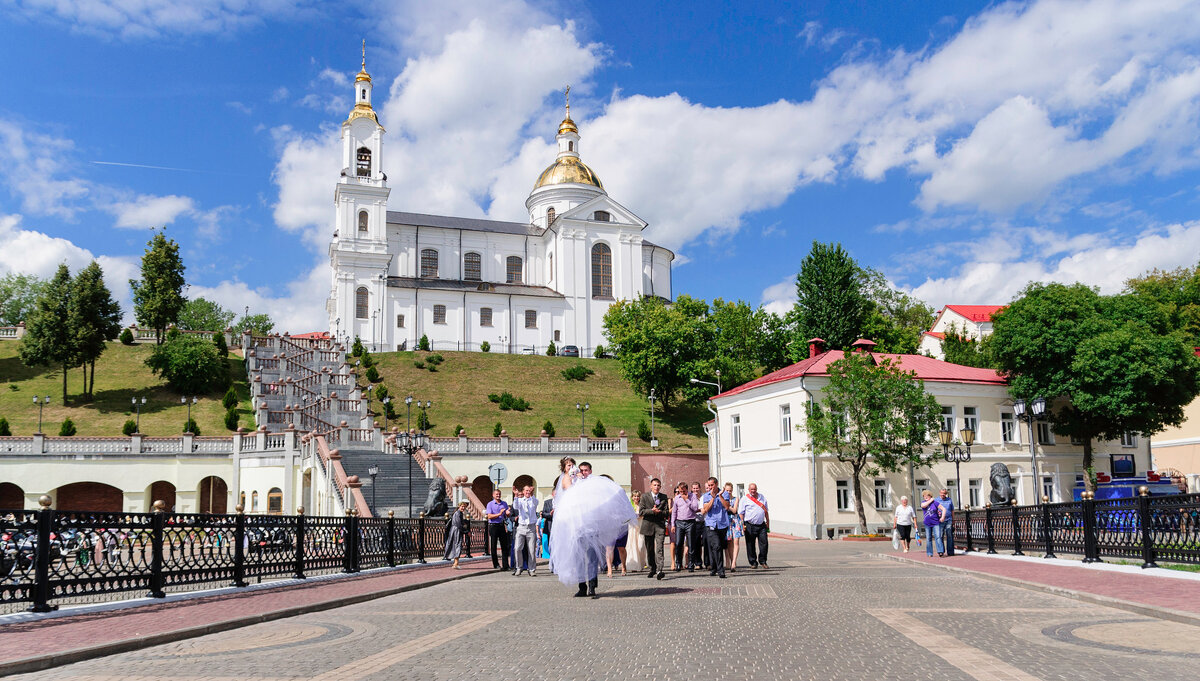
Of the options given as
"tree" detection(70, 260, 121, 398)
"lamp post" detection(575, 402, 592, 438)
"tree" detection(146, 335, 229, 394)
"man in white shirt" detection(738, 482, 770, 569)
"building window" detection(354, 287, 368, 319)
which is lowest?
"man in white shirt" detection(738, 482, 770, 569)

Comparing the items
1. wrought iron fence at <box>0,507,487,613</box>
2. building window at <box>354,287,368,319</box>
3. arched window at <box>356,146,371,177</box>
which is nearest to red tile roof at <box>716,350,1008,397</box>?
wrought iron fence at <box>0,507,487,613</box>

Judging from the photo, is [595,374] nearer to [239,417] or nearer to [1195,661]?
[239,417]

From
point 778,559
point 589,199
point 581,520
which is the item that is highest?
point 589,199

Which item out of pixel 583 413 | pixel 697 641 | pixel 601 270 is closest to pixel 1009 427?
pixel 583 413

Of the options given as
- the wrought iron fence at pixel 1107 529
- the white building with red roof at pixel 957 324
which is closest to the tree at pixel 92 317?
the wrought iron fence at pixel 1107 529

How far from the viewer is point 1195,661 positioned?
22.2 ft

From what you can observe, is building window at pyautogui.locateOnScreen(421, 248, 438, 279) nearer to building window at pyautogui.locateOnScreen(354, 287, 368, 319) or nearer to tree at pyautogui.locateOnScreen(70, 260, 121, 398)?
building window at pyautogui.locateOnScreen(354, 287, 368, 319)

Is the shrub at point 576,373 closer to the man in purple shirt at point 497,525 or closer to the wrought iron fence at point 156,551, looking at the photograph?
the man in purple shirt at point 497,525

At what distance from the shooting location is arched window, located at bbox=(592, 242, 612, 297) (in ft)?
283

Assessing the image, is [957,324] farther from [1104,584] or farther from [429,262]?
[1104,584]

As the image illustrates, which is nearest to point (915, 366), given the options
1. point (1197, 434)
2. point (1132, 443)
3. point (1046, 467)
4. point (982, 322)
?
point (1046, 467)

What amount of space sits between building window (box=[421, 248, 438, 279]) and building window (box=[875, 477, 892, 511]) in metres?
60.0

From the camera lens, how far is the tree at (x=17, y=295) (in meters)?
92.7

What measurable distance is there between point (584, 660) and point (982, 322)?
81300 millimetres
